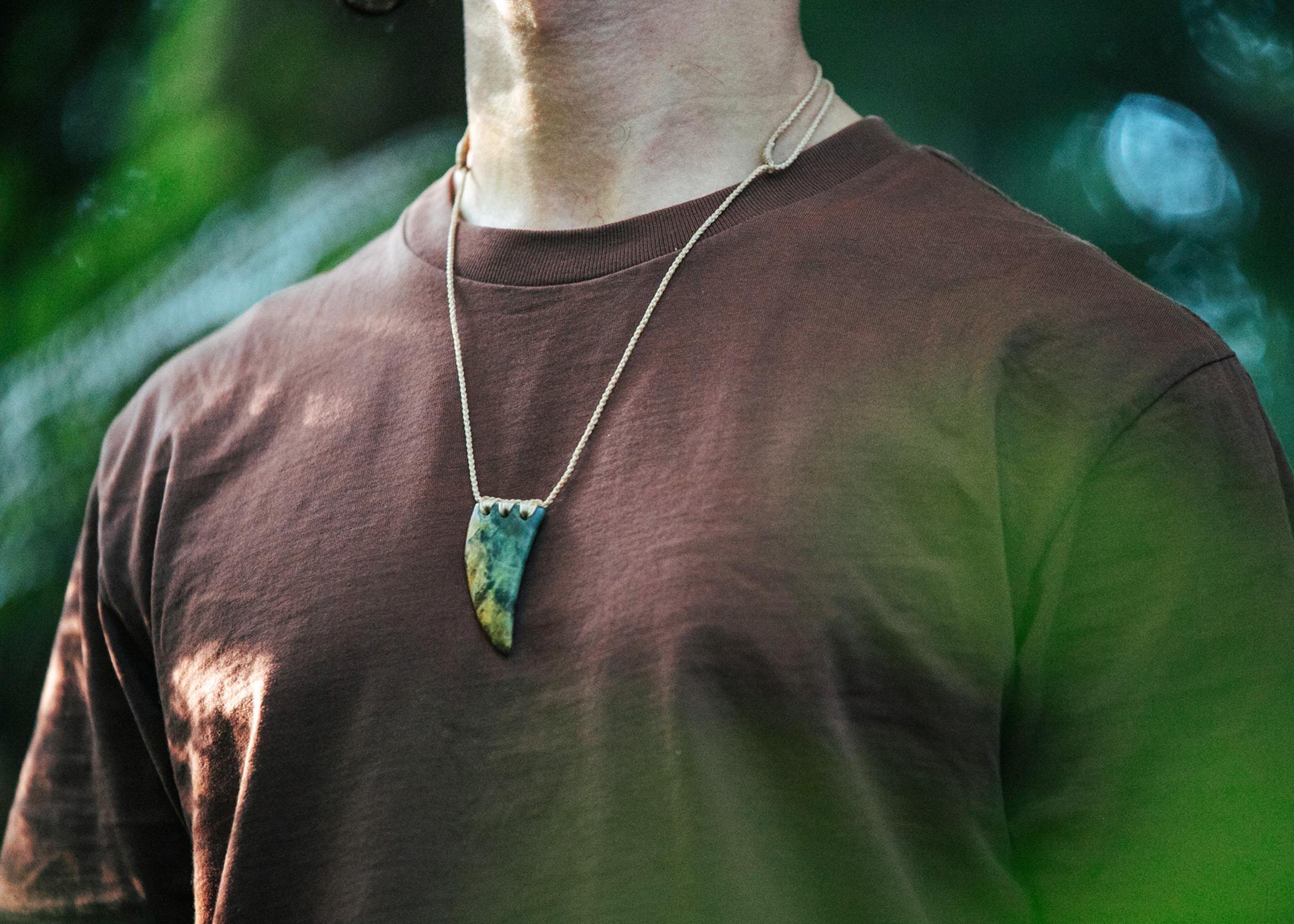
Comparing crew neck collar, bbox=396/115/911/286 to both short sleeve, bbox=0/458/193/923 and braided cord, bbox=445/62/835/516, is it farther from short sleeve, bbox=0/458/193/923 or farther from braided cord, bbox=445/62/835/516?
short sleeve, bbox=0/458/193/923

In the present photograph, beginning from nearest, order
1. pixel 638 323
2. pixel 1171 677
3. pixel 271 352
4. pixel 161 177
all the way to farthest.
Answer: pixel 1171 677, pixel 638 323, pixel 271 352, pixel 161 177

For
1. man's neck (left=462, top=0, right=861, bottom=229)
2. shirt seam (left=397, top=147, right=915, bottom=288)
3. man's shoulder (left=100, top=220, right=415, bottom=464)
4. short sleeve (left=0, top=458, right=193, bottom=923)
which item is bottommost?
short sleeve (left=0, top=458, right=193, bottom=923)

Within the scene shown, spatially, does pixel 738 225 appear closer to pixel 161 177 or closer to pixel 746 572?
pixel 746 572

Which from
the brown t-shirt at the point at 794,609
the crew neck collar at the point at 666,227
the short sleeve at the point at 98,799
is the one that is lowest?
the short sleeve at the point at 98,799

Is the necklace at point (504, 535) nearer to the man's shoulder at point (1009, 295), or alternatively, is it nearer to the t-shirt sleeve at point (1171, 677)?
the man's shoulder at point (1009, 295)

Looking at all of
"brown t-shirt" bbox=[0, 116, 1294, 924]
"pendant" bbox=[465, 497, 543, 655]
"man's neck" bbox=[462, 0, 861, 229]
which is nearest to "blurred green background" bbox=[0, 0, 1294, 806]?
"man's neck" bbox=[462, 0, 861, 229]

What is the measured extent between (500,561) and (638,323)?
0.20 m

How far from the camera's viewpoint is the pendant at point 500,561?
74 centimetres

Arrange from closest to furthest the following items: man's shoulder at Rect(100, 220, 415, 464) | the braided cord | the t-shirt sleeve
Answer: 1. the t-shirt sleeve
2. the braided cord
3. man's shoulder at Rect(100, 220, 415, 464)

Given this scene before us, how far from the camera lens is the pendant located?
29.2 inches

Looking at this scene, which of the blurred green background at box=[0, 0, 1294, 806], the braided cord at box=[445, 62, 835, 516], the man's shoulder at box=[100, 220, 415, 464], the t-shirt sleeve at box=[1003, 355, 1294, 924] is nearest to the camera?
the t-shirt sleeve at box=[1003, 355, 1294, 924]

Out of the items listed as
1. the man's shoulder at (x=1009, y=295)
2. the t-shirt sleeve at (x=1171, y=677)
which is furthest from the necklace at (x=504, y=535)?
the t-shirt sleeve at (x=1171, y=677)

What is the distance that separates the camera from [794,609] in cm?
68

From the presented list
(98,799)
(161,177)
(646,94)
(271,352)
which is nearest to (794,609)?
(646,94)
